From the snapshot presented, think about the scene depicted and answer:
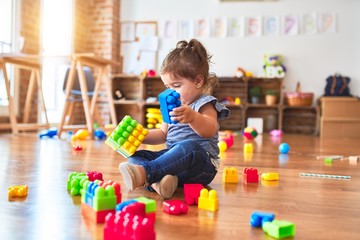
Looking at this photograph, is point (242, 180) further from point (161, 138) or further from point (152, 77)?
point (152, 77)

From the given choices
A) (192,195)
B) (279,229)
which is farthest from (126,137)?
(279,229)

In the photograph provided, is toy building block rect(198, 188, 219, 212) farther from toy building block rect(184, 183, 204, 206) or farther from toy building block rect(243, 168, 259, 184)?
toy building block rect(243, 168, 259, 184)

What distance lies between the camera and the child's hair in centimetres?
122

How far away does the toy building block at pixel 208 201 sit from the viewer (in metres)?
0.99

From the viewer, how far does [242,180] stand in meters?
1.44

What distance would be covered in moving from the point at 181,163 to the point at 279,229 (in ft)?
1.47

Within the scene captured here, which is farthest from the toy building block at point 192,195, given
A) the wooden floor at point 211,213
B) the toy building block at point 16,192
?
the toy building block at point 16,192

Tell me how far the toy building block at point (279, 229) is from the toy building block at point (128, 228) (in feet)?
0.81

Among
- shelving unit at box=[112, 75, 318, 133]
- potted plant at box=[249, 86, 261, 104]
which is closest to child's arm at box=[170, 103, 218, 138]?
shelving unit at box=[112, 75, 318, 133]

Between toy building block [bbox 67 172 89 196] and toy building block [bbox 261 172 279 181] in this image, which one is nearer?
toy building block [bbox 67 172 89 196]

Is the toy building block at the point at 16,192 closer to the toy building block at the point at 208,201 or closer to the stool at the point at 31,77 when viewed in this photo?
the toy building block at the point at 208,201

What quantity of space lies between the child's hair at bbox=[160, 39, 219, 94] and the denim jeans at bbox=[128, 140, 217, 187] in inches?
8.7

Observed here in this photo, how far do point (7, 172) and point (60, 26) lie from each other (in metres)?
4.00

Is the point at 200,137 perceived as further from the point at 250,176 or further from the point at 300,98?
the point at 300,98
